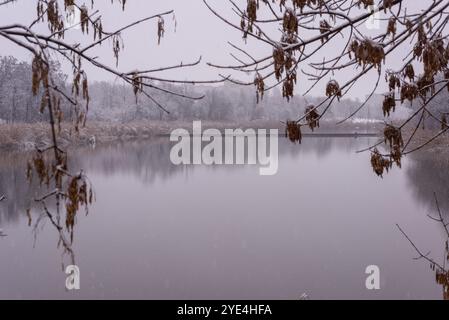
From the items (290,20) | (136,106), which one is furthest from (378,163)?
(136,106)

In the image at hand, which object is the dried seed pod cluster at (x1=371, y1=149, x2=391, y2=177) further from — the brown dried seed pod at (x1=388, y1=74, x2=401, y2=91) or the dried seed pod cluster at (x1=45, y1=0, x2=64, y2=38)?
the dried seed pod cluster at (x1=45, y1=0, x2=64, y2=38)

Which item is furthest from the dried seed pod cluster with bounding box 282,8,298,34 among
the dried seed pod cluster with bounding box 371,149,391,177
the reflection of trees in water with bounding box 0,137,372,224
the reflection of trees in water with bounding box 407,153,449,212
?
the reflection of trees in water with bounding box 407,153,449,212

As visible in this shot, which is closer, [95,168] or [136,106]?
[136,106]

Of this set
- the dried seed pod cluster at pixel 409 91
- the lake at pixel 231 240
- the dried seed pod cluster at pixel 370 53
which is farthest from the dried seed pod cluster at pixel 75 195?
the lake at pixel 231 240

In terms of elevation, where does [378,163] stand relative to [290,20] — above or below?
below

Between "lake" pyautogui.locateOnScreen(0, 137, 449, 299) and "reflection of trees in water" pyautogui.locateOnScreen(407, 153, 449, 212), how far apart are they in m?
0.14

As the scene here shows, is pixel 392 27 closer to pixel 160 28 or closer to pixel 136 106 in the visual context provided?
pixel 160 28

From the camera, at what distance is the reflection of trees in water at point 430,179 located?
60.7ft

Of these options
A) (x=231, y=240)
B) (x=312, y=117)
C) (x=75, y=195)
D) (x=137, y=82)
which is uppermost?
(x=137, y=82)

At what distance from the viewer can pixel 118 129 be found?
54656mm

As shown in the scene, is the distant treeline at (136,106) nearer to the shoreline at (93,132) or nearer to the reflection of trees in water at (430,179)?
the shoreline at (93,132)

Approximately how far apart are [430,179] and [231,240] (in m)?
14.5

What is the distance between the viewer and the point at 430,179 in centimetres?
2292
